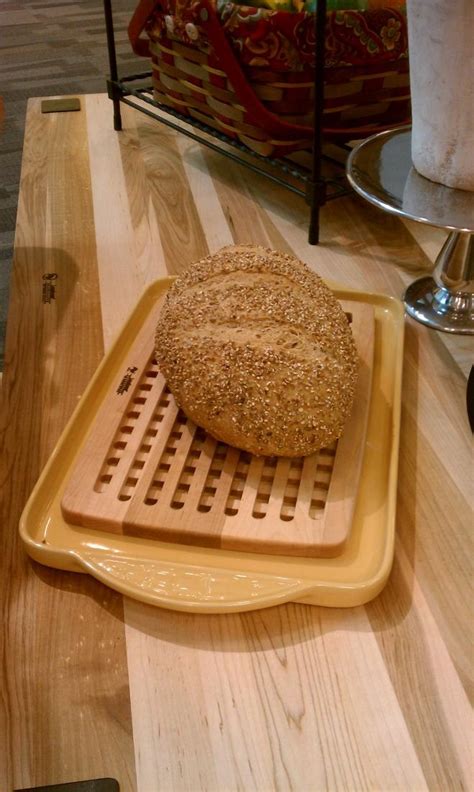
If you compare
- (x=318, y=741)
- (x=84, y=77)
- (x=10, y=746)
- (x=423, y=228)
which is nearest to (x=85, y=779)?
(x=10, y=746)

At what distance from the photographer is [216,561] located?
57cm

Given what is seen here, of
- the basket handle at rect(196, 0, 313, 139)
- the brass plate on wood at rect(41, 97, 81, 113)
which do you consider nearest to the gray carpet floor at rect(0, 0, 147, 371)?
the brass plate on wood at rect(41, 97, 81, 113)

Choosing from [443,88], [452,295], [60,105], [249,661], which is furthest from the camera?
[60,105]

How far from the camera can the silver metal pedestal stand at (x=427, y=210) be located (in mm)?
722

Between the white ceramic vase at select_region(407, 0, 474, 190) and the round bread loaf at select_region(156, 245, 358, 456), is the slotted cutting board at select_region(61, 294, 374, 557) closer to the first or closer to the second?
the round bread loaf at select_region(156, 245, 358, 456)

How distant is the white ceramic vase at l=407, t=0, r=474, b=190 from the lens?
657mm

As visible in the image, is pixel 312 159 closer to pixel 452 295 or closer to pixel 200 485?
pixel 452 295

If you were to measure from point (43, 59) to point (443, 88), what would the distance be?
2.92 m

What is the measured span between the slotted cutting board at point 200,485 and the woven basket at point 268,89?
521mm

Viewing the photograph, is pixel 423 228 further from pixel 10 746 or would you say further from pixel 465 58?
pixel 10 746

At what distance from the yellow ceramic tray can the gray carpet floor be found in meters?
1.48

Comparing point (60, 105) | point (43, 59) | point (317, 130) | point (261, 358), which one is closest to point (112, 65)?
point (60, 105)

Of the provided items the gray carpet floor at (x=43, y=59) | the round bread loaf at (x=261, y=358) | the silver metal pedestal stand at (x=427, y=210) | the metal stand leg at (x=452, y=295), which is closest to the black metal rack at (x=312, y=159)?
the silver metal pedestal stand at (x=427, y=210)

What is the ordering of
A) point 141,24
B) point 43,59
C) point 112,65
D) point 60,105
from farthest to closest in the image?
point 43,59
point 60,105
point 112,65
point 141,24
